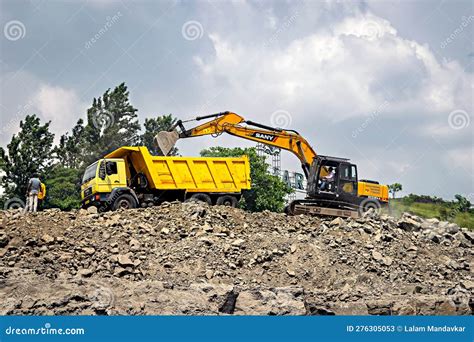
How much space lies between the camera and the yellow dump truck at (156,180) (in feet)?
55.8

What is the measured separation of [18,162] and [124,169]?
15.1m

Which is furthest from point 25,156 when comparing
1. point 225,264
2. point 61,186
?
point 225,264

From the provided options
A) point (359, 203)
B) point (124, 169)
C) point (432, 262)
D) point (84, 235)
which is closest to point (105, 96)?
point (124, 169)

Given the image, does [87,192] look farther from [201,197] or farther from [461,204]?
[461,204]

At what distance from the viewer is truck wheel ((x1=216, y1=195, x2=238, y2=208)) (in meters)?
18.4

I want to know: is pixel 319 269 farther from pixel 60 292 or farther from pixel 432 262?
pixel 60 292

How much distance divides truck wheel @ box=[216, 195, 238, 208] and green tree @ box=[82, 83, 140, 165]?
659 inches

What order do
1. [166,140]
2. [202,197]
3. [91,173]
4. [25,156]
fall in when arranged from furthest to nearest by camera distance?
[25,156] < [166,140] < [202,197] < [91,173]

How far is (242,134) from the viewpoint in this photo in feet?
63.0

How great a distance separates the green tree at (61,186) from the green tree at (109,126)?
1.36 metres

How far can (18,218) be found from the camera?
13.9m

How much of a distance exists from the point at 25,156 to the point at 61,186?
265 cm

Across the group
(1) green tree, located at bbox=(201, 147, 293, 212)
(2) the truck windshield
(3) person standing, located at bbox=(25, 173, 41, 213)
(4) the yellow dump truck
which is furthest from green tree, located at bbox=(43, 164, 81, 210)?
(3) person standing, located at bbox=(25, 173, 41, 213)

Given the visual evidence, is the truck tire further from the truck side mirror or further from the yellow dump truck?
the truck side mirror
